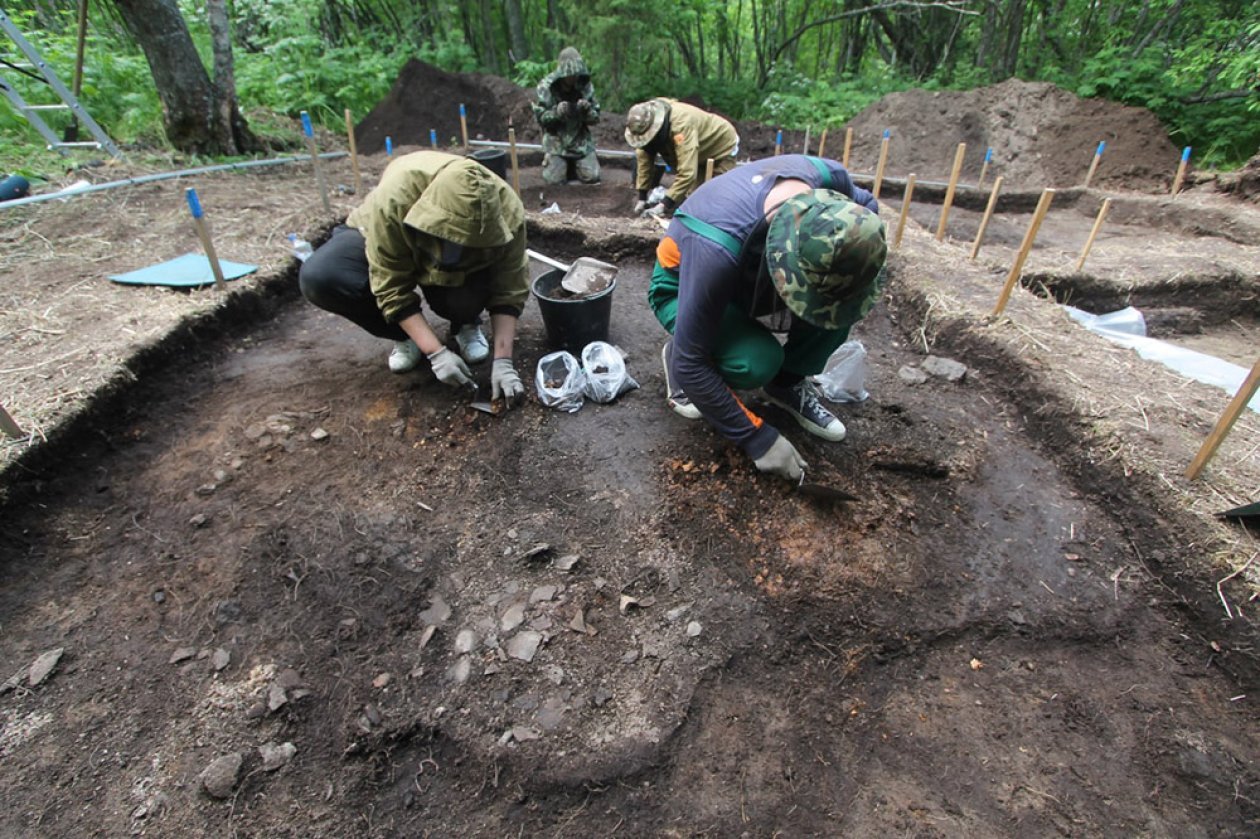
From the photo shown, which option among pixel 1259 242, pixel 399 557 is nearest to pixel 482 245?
pixel 399 557

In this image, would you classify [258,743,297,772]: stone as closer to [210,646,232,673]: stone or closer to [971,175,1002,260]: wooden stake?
[210,646,232,673]: stone

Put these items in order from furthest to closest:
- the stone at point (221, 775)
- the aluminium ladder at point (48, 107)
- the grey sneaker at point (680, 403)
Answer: the aluminium ladder at point (48, 107)
the grey sneaker at point (680, 403)
the stone at point (221, 775)

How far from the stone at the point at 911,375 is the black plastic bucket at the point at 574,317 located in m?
1.50

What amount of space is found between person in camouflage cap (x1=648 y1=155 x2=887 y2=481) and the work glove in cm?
67

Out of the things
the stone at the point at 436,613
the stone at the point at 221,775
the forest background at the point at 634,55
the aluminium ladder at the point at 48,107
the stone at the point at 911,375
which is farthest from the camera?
the forest background at the point at 634,55

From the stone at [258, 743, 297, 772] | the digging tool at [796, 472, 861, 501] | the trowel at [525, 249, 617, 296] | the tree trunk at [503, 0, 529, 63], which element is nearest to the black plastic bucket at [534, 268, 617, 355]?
the trowel at [525, 249, 617, 296]

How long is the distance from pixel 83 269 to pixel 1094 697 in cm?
498

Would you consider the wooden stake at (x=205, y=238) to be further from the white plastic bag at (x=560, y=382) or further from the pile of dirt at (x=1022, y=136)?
the pile of dirt at (x=1022, y=136)

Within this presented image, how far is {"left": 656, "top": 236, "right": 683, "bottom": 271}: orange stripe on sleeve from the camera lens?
7.16ft

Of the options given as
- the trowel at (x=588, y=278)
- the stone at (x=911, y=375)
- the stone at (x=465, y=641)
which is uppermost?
the trowel at (x=588, y=278)

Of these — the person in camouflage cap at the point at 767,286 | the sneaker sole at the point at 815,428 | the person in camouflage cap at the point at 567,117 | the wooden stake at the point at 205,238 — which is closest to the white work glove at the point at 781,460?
the person in camouflage cap at the point at 767,286

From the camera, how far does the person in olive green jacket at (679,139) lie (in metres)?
4.82

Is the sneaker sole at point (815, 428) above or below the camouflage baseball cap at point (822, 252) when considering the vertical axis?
below

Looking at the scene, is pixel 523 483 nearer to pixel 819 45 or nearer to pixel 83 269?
pixel 83 269
